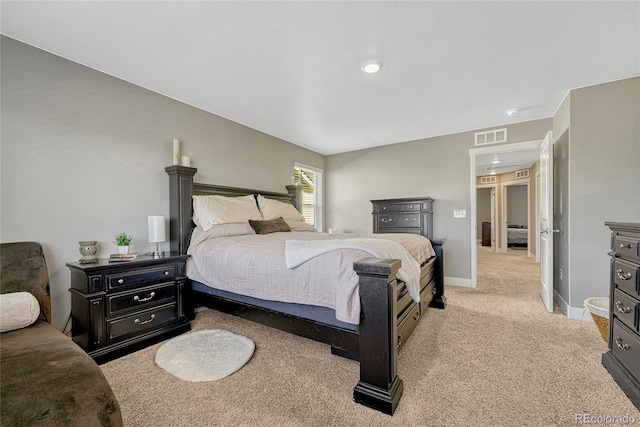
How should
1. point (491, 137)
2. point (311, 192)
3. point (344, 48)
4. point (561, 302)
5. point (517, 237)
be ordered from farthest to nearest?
point (517, 237), point (311, 192), point (491, 137), point (561, 302), point (344, 48)

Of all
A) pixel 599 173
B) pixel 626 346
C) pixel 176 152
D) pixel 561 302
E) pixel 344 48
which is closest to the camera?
pixel 626 346

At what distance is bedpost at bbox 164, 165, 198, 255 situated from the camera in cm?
293

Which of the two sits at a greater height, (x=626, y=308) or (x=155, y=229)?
(x=155, y=229)

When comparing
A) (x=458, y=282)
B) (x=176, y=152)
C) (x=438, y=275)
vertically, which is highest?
(x=176, y=152)

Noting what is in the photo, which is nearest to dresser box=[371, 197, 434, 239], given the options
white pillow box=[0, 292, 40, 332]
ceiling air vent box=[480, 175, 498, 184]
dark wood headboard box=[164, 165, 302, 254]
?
dark wood headboard box=[164, 165, 302, 254]

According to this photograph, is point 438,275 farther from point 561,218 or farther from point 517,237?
point 517,237

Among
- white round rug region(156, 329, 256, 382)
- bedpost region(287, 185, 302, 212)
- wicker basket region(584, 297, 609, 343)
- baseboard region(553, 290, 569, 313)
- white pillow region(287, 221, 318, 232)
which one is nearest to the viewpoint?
white round rug region(156, 329, 256, 382)

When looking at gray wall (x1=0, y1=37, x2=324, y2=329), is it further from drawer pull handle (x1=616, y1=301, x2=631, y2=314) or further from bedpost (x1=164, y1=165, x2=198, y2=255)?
drawer pull handle (x1=616, y1=301, x2=631, y2=314)

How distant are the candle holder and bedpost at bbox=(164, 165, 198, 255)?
2.40 ft

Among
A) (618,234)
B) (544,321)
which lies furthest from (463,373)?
(544,321)

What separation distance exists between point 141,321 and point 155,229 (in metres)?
0.85

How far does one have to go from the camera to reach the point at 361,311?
5.35ft

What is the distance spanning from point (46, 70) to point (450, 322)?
440 centimetres

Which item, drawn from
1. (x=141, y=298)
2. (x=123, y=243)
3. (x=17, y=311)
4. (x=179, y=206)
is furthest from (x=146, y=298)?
(x=179, y=206)
